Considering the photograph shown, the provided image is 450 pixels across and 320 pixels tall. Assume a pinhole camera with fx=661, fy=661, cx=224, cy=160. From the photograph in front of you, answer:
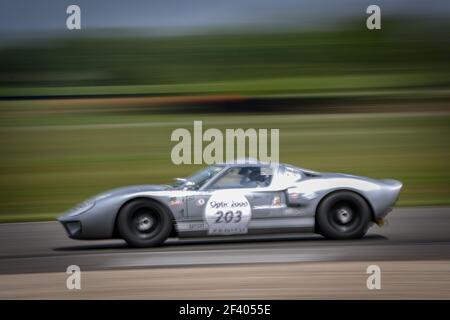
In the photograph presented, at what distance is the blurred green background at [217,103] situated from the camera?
1378cm

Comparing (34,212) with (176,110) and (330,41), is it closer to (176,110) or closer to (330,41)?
(176,110)

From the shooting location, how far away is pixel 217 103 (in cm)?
1532

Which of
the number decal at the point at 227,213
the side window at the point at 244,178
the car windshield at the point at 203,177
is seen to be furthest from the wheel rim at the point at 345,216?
the car windshield at the point at 203,177

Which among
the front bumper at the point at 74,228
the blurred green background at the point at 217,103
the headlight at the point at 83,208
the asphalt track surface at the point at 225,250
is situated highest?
the blurred green background at the point at 217,103

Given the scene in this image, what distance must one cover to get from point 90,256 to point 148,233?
0.70m

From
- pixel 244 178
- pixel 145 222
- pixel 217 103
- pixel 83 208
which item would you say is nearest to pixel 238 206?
pixel 244 178

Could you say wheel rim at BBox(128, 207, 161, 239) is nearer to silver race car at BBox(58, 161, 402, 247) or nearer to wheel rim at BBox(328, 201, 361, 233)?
silver race car at BBox(58, 161, 402, 247)

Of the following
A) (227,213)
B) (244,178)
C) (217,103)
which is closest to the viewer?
(227,213)

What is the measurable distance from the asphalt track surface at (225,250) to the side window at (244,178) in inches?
28.0

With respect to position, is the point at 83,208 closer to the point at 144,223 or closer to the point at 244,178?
the point at 144,223

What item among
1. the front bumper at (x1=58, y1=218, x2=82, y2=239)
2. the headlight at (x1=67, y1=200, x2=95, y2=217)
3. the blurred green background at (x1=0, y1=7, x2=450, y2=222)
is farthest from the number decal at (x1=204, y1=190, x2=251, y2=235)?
the blurred green background at (x1=0, y1=7, x2=450, y2=222)

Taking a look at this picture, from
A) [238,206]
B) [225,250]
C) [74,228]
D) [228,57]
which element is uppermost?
[228,57]

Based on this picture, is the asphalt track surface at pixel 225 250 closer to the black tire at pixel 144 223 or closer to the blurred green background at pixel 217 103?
the black tire at pixel 144 223

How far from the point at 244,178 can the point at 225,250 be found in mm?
904
